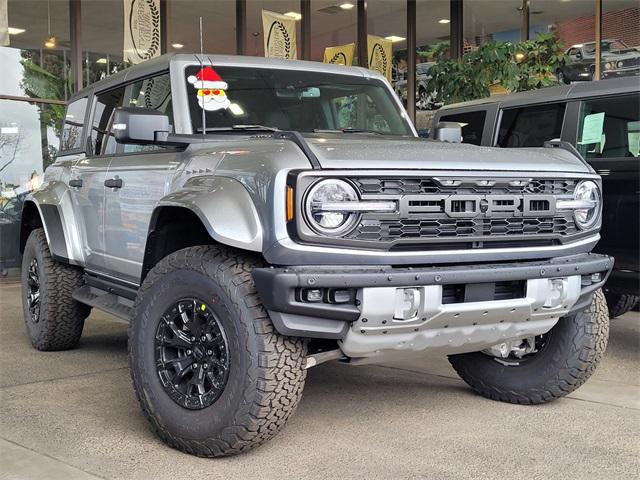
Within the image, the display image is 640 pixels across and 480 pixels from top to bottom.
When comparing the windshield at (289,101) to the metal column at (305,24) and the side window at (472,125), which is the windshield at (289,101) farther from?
the metal column at (305,24)

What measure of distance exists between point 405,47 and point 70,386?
9.77 metres

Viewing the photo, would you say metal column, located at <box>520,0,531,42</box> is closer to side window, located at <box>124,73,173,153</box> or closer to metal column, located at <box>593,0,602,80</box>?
metal column, located at <box>593,0,602,80</box>

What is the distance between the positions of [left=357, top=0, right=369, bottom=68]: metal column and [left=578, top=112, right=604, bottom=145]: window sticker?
24.7 feet

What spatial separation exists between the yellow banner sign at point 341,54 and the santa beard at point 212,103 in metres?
8.71

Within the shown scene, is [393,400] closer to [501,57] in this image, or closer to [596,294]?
[596,294]

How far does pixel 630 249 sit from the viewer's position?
4.89 meters

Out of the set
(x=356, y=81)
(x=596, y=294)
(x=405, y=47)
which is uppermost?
(x=405, y=47)

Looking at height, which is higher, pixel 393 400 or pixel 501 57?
pixel 501 57

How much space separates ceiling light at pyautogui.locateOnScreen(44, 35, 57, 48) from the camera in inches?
412

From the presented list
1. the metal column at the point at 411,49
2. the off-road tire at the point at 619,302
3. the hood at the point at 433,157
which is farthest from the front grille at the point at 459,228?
the metal column at the point at 411,49

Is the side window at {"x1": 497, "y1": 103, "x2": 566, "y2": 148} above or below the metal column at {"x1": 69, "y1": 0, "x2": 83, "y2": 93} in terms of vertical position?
below

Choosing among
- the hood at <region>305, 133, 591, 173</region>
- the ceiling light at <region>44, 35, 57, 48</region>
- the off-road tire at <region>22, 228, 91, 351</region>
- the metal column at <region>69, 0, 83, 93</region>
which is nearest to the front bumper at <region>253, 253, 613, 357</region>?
the hood at <region>305, 133, 591, 173</region>

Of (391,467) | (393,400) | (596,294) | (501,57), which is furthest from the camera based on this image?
(501,57)

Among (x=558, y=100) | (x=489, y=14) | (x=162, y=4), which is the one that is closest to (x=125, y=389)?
(x=558, y=100)
